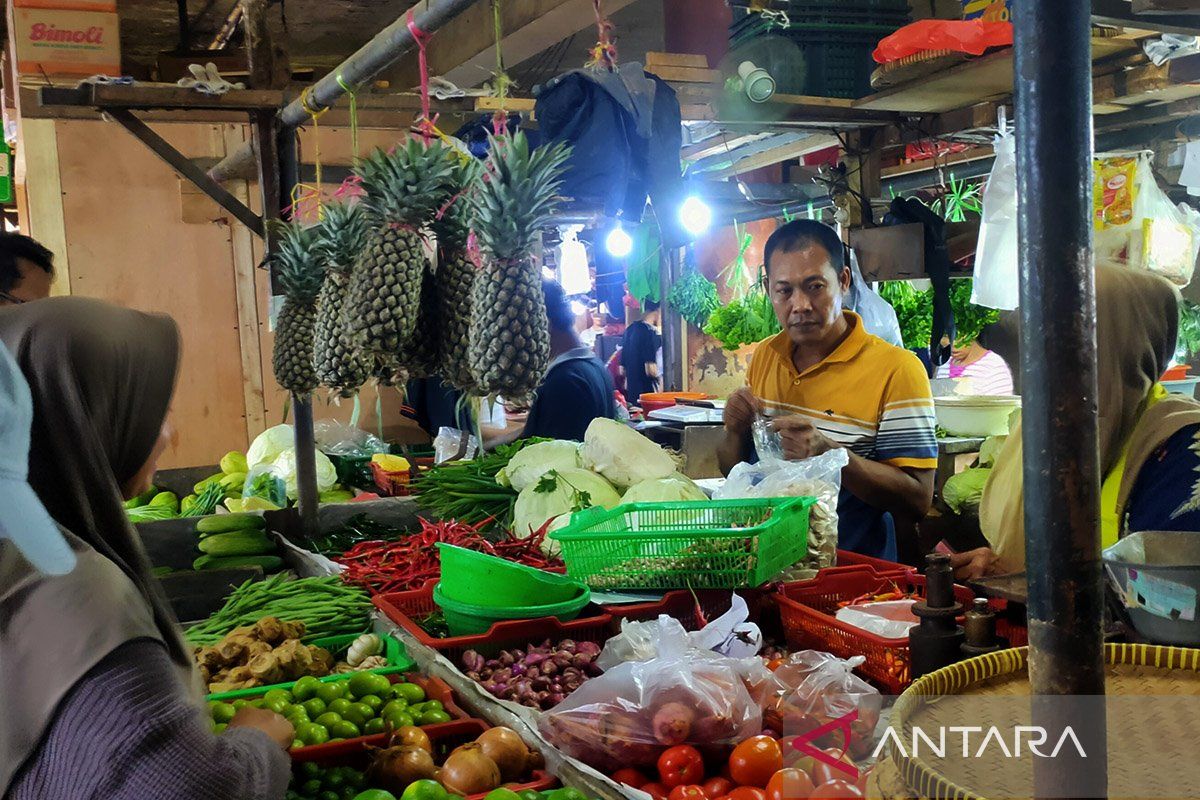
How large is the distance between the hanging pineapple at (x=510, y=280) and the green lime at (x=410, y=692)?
A: 785 millimetres

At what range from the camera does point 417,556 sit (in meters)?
3.69

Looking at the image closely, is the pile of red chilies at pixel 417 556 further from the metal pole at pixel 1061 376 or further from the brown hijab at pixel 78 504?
the metal pole at pixel 1061 376

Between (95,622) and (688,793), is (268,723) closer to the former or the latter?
(95,622)

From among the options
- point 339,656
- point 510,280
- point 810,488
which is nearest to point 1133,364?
point 810,488

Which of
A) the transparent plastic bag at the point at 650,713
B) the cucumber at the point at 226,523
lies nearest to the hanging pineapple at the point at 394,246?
the transparent plastic bag at the point at 650,713

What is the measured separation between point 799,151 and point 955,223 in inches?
45.6

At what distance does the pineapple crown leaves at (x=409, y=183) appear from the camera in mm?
2797

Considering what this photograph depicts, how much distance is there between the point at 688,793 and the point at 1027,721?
921 mm

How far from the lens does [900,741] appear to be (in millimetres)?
1017

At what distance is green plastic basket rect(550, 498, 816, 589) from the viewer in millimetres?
2678

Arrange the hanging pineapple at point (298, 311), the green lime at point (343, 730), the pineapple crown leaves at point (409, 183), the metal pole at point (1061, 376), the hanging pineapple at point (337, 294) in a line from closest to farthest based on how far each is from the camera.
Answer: the metal pole at point (1061, 376) → the green lime at point (343, 730) → the pineapple crown leaves at point (409, 183) → the hanging pineapple at point (337, 294) → the hanging pineapple at point (298, 311)

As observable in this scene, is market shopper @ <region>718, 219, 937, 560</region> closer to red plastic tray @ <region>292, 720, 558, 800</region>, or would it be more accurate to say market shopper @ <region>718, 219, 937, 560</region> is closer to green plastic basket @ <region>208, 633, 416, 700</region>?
green plastic basket @ <region>208, 633, 416, 700</region>

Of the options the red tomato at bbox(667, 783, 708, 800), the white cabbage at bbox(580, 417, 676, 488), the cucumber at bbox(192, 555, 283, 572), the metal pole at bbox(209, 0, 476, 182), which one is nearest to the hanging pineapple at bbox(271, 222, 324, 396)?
the metal pole at bbox(209, 0, 476, 182)

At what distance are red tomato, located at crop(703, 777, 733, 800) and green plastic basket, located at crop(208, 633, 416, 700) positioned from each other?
110cm
